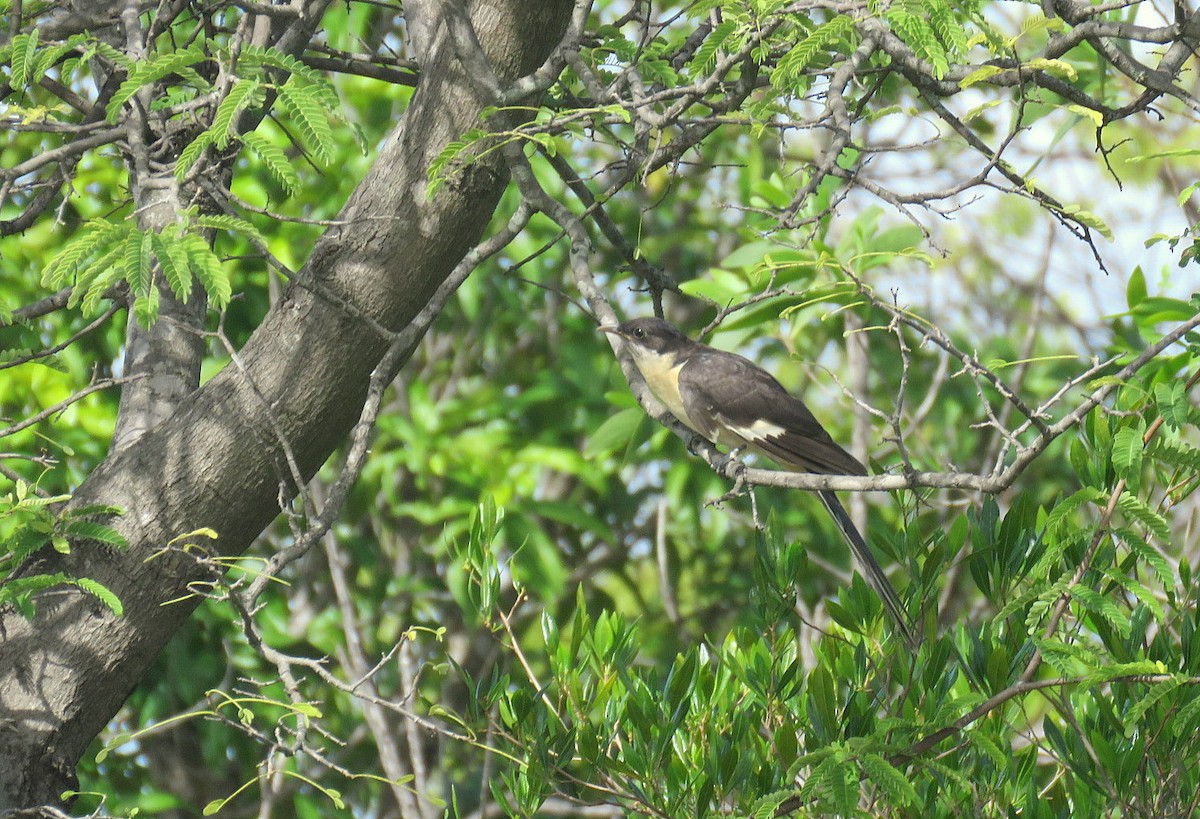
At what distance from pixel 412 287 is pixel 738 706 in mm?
1502

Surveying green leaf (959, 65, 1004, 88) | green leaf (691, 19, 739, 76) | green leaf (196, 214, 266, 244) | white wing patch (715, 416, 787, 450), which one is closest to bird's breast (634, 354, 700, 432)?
white wing patch (715, 416, 787, 450)

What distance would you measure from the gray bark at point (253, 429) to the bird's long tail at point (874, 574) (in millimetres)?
1371

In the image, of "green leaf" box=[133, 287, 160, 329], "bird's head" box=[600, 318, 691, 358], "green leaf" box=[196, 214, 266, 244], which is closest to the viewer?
"green leaf" box=[133, 287, 160, 329]

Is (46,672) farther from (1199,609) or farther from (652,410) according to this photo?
(1199,609)

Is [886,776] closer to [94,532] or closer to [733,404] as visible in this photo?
[94,532]

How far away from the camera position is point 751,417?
15.5ft

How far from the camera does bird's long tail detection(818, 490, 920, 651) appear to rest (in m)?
3.23

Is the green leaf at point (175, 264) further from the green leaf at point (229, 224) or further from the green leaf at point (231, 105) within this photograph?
the green leaf at point (231, 105)

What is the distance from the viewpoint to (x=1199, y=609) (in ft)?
9.61

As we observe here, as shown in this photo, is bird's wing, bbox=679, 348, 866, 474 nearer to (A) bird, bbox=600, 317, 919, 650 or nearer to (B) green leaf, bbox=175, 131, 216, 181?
(A) bird, bbox=600, 317, 919, 650

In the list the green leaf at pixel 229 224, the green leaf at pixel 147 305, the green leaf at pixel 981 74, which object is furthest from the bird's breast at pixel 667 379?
the green leaf at pixel 147 305

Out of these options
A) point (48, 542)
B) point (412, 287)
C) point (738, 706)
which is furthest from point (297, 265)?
point (738, 706)

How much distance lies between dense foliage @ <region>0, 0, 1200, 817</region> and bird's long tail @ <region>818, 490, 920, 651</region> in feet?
0.20

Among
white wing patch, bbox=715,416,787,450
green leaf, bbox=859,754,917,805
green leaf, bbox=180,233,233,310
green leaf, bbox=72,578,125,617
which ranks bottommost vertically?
white wing patch, bbox=715,416,787,450
